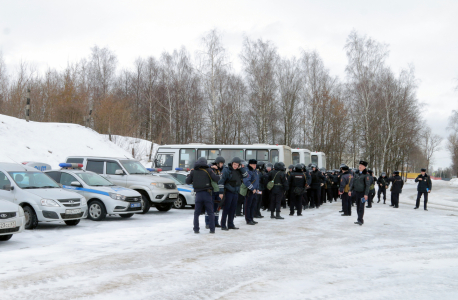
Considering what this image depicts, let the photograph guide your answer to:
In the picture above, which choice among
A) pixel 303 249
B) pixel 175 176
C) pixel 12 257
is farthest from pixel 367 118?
pixel 12 257

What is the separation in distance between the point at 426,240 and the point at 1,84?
157 feet

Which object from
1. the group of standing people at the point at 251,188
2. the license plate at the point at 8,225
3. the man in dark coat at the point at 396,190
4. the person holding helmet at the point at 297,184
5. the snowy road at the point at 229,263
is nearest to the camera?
the snowy road at the point at 229,263

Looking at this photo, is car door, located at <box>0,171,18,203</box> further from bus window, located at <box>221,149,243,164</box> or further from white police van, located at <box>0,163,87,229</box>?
bus window, located at <box>221,149,243,164</box>

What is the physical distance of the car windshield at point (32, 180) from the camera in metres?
11.3

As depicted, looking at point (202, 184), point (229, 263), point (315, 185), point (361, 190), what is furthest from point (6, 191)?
point (315, 185)

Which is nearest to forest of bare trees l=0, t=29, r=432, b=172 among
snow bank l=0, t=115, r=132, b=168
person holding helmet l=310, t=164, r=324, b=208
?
snow bank l=0, t=115, r=132, b=168

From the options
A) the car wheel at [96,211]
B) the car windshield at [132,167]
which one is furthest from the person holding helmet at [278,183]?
the car wheel at [96,211]

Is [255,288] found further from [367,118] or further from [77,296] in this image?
[367,118]

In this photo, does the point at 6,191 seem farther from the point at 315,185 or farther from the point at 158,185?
the point at 315,185

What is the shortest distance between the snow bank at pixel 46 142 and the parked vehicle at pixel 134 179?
36.4 feet

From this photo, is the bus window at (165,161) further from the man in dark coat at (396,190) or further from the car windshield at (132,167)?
the man in dark coat at (396,190)

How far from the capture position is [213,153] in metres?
25.9

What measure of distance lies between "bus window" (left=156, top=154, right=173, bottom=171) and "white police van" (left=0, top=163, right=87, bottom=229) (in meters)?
14.6

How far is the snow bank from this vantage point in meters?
26.4
